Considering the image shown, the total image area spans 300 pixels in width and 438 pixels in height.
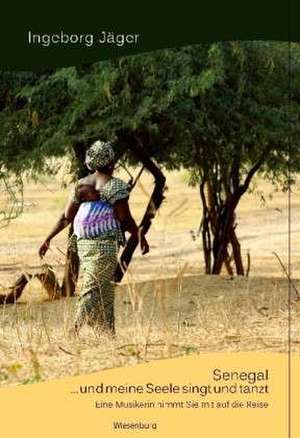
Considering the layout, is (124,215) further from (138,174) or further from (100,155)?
(138,174)

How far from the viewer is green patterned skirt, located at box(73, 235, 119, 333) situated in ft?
28.1

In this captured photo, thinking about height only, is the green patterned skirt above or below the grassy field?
above

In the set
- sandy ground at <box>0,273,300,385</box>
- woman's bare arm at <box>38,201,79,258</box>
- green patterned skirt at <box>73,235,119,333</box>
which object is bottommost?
sandy ground at <box>0,273,300,385</box>

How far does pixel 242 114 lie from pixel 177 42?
3.94 meters

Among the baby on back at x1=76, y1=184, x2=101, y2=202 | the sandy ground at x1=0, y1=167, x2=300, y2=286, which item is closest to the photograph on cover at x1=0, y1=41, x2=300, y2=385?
the baby on back at x1=76, y1=184, x2=101, y2=202

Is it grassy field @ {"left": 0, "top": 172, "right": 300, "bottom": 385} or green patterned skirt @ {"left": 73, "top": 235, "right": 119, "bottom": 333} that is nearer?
grassy field @ {"left": 0, "top": 172, "right": 300, "bottom": 385}

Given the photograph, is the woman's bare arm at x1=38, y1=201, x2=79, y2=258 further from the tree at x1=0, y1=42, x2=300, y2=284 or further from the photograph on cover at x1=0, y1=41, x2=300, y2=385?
the tree at x1=0, y1=42, x2=300, y2=284

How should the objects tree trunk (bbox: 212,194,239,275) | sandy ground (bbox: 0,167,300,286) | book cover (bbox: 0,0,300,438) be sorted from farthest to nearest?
sandy ground (bbox: 0,167,300,286) → tree trunk (bbox: 212,194,239,275) → book cover (bbox: 0,0,300,438)

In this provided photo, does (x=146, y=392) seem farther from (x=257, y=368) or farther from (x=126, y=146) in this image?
(x=126, y=146)

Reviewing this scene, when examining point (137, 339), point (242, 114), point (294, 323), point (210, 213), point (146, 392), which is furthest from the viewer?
point (210, 213)

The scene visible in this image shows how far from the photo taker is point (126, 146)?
1255cm

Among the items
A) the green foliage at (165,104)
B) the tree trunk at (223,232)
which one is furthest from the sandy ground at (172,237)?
the green foliage at (165,104)

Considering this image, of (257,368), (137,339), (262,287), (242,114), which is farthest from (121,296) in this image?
(257,368)

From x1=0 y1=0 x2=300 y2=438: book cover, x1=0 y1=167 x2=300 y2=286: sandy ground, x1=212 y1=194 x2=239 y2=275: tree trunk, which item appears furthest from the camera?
x1=0 y1=167 x2=300 y2=286: sandy ground
